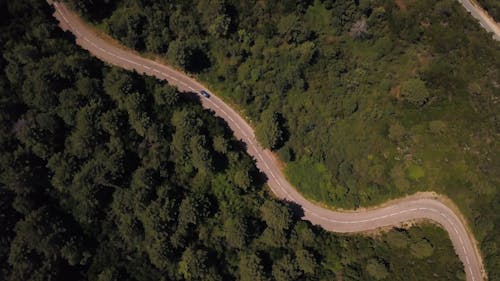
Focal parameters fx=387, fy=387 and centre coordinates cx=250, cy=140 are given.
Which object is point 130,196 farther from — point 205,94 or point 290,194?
point 290,194

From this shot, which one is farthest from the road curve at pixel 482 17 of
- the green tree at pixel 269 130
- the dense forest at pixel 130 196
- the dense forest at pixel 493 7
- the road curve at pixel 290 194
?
the green tree at pixel 269 130

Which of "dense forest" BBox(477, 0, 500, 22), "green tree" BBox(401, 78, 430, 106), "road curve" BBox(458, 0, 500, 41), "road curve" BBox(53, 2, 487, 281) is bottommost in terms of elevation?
"road curve" BBox(53, 2, 487, 281)

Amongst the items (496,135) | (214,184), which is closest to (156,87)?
(214,184)

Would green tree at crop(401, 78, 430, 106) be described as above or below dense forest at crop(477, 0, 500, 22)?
below

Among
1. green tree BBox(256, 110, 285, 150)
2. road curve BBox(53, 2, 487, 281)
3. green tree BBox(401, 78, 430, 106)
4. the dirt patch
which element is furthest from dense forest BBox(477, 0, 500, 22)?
green tree BBox(256, 110, 285, 150)

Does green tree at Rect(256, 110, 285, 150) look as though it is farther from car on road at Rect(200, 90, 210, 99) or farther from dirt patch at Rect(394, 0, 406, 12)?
dirt patch at Rect(394, 0, 406, 12)

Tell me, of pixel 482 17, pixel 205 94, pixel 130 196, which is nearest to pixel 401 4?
pixel 482 17

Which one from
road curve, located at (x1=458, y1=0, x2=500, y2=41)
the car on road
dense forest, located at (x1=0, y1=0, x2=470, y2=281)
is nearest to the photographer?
dense forest, located at (x1=0, y1=0, x2=470, y2=281)
